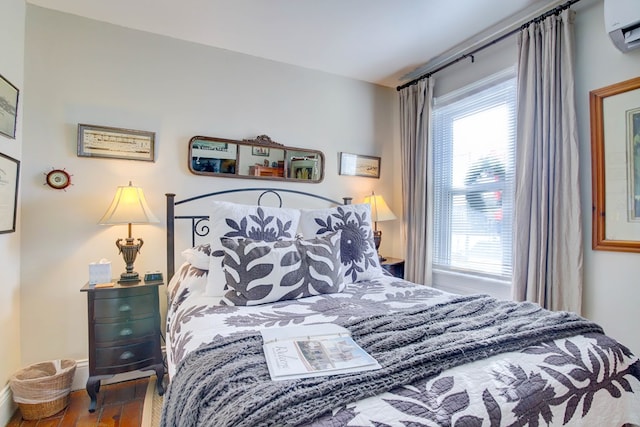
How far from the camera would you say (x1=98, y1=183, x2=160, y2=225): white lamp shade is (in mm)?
1914

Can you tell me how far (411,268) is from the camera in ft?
9.53

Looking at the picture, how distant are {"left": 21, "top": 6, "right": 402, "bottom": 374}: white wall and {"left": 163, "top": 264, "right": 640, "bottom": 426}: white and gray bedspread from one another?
1.22 metres

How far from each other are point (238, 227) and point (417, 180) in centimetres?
176

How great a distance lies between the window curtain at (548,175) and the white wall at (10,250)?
3029 mm

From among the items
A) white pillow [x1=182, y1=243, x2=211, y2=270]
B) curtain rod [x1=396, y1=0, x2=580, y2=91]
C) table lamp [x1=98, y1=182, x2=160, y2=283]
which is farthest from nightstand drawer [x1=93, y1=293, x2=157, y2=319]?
curtain rod [x1=396, y1=0, x2=580, y2=91]

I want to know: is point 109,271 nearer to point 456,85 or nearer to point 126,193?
point 126,193

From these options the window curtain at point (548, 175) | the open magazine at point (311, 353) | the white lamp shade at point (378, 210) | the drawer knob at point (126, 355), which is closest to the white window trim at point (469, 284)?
the window curtain at point (548, 175)

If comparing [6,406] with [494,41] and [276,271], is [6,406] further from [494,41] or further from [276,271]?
[494,41]

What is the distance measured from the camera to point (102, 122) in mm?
2109

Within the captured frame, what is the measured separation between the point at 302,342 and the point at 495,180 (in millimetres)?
2029

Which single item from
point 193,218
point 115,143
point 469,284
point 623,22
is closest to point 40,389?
point 193,218

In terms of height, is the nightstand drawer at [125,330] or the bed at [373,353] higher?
the bed at [373,353]

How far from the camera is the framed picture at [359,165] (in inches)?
118

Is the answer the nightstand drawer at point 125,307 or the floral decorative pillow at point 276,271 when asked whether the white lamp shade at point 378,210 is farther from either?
the nightstand drawer at point 125,307
